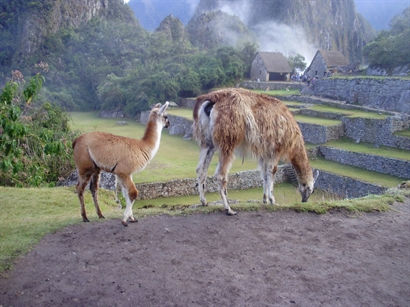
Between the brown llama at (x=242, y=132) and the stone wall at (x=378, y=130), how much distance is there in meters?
13.9

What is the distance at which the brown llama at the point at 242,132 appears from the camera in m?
5.89

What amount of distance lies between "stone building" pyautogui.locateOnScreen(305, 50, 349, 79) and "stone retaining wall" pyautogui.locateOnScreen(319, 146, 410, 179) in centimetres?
1777

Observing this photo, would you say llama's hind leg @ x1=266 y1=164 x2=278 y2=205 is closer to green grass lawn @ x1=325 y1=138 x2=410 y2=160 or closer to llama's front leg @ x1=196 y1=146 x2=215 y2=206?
llama's front leg @ x1=196 y1=146 x2=215 y2=206

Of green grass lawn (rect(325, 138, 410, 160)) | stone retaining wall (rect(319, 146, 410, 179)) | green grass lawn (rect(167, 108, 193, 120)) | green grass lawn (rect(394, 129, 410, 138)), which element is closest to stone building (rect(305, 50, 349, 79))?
green grass lawn (rect(167, 108, 193, 120))

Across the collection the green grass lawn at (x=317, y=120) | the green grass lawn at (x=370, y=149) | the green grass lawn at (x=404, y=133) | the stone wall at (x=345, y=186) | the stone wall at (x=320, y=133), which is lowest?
the stone wall at (x=345, y=186)

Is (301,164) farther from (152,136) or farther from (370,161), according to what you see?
(370,161)

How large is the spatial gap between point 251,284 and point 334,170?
563 inches

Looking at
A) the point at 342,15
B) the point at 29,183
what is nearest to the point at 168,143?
the point at 29,183

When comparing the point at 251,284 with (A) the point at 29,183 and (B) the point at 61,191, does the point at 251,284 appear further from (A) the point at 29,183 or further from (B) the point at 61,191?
(A) the point at 29,183

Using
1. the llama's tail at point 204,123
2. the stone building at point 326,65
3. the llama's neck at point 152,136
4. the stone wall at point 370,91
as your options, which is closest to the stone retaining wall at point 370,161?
the stone wall at point 370,91

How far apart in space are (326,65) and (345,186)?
22.0 metres

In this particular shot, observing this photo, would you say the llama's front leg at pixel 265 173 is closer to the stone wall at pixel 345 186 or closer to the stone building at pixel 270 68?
the stone wall at pixel 345 186

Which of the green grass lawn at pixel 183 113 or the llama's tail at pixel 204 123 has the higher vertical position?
the llama's tail at pixel 204 123

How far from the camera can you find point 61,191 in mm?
9359
